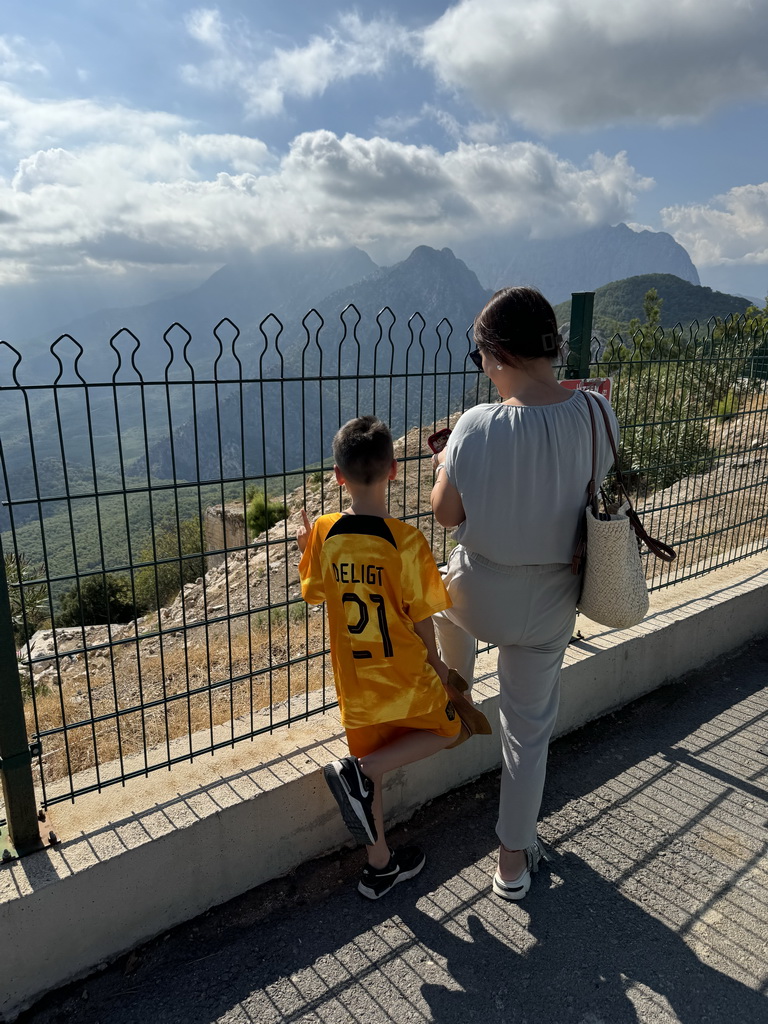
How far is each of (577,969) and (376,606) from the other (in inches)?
57.2

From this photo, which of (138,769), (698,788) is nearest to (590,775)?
(698,788)

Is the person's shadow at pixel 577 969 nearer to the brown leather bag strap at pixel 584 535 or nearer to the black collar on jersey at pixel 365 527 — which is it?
the brown leather bag strap at pixel 584 535

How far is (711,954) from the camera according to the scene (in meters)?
2.51

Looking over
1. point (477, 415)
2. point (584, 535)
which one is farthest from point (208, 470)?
point (584, 535)

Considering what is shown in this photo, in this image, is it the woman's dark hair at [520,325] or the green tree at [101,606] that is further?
the green tree at [101,606]

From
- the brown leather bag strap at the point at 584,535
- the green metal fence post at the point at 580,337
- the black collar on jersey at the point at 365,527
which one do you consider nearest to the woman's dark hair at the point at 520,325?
the brown leather bag strap at the point at 584,535

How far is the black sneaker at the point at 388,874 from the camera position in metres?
2.79

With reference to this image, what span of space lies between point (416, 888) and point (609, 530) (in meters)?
1.66

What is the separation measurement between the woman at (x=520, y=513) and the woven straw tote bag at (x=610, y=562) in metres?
0.04

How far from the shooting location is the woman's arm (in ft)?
7.83

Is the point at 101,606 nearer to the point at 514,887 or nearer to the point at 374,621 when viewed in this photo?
the point at 514,887

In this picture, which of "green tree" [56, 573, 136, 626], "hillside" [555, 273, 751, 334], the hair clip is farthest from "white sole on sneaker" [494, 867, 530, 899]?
"hillside" [555, 273, 751, 334]

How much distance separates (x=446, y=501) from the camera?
2.40m

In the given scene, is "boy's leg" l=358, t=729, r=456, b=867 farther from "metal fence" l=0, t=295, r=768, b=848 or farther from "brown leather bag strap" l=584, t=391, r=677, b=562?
"brown leather bag strap" l=584, t=391, r=677, b=562
